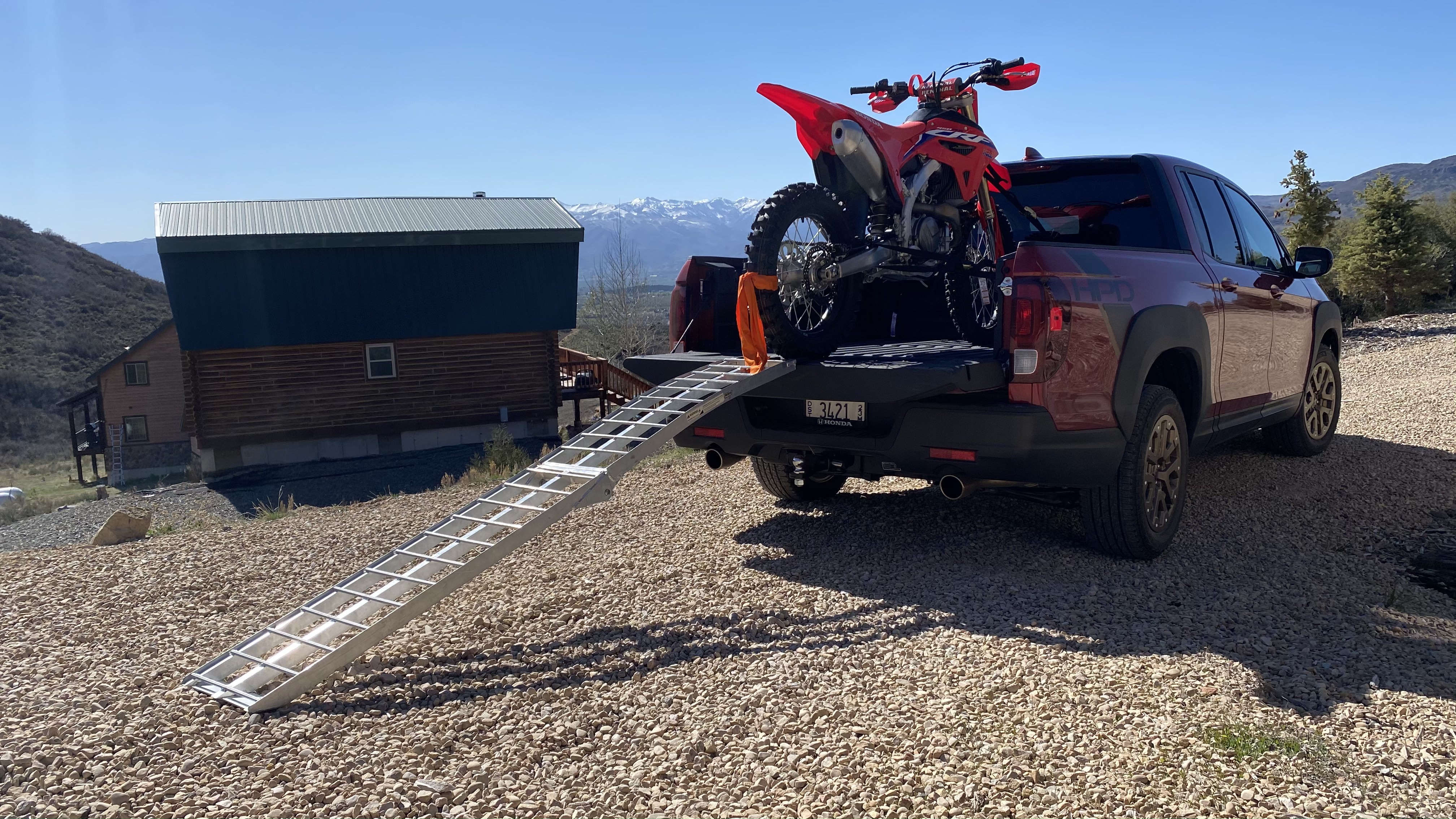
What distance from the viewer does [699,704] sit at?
3.38 meters

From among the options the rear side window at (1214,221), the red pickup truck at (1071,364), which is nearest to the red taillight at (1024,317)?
the red pickup truck at (1071,364)

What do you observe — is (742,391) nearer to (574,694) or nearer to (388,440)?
(574,694)

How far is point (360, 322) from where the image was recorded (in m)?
22.8

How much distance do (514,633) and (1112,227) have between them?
4.05m

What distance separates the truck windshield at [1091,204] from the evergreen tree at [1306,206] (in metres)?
19.6

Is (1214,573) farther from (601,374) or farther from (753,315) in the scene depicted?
(601,374)

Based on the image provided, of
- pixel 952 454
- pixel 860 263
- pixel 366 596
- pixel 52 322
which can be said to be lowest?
pixel 366 596

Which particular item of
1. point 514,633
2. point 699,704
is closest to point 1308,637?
point 699,704

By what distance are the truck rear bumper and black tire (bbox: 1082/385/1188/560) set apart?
0.14 meters

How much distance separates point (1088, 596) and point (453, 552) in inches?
109

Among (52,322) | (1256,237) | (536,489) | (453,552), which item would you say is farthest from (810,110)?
(52,322)

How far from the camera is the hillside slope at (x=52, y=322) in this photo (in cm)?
4522

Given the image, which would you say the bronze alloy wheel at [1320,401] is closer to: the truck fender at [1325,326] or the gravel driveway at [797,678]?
the truck fender at [1325,326]

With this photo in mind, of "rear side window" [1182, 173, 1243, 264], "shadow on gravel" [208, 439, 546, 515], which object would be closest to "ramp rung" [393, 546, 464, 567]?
"rear side window" [1182, 173, 1243, 264]
